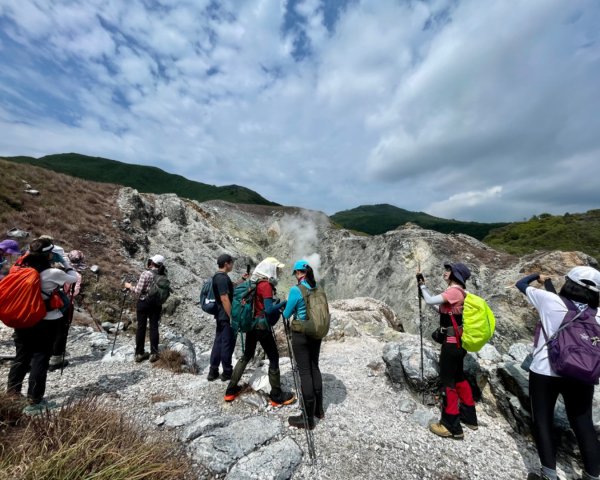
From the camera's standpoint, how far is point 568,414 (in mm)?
3721

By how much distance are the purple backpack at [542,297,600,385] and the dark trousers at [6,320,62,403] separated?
7.08m

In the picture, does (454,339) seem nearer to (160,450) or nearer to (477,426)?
(477,426)

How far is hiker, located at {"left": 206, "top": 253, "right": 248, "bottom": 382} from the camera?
6324 mm

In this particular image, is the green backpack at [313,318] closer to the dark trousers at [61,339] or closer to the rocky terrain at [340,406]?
the rocky terrain at [340,406]

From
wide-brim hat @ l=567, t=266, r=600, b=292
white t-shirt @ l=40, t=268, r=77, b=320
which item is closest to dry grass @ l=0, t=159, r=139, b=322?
white t-shirt @ l=40, t=268, r=77, b=320

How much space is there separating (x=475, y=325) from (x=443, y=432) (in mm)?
1896

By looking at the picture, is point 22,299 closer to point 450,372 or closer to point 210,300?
point 210,300

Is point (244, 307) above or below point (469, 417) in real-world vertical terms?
above

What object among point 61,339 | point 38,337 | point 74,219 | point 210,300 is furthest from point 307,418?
point 74,219

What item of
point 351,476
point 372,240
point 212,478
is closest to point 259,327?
point 212,478

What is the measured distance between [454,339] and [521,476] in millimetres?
1962

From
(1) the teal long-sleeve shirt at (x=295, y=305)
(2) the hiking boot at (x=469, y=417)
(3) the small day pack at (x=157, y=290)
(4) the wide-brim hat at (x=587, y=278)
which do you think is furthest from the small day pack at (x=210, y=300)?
(4) the wide-brim hat at (x=587, y=278)

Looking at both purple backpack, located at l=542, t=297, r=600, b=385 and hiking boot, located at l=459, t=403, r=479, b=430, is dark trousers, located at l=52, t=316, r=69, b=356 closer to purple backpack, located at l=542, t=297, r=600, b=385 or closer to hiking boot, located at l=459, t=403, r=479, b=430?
hiking boot, located at l=459, t=403, r=479, b=430

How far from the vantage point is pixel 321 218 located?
44.4m
